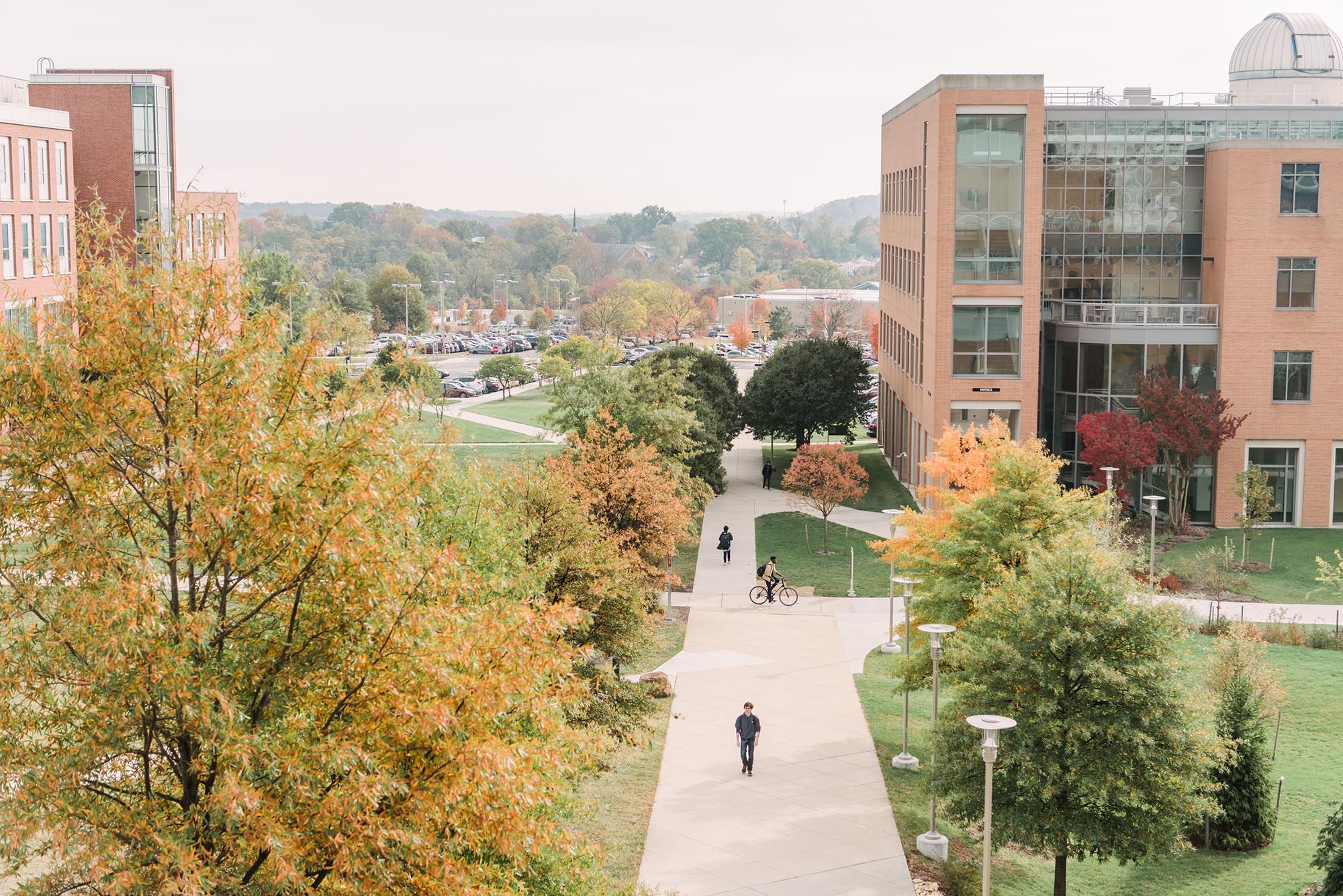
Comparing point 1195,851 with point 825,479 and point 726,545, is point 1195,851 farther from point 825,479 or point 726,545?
point 825,479

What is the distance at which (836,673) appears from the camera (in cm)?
3359

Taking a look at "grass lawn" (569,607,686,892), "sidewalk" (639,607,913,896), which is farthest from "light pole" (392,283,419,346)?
"grass lawn" (569,607,686,892)

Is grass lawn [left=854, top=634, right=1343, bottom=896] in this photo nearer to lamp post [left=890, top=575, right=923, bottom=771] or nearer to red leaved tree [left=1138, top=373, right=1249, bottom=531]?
lamp post [left=890, top=575, right=923, bottom=771]

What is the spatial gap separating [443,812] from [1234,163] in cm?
4672

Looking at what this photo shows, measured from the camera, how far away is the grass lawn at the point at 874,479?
56.9 metres

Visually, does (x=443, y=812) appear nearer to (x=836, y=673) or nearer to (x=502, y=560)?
(x=502, y=560)

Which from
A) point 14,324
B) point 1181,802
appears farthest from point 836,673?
point 14,324

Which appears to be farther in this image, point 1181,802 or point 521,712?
point 1181,802

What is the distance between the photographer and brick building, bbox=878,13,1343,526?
48875 mm

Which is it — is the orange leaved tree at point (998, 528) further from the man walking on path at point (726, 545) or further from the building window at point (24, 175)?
the building window at point (24, 175)

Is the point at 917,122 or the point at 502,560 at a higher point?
the point at 917,122

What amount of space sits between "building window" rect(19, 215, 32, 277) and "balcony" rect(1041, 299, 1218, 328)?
41563mm

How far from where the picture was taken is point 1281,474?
50094 mm

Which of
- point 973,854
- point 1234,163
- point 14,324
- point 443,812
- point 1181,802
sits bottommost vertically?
point 973,854
